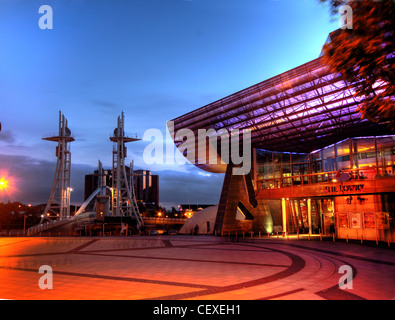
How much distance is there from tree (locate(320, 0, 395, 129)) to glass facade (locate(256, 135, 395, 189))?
21.1 meters

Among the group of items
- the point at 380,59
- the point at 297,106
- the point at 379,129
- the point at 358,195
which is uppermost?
the point at 297,106

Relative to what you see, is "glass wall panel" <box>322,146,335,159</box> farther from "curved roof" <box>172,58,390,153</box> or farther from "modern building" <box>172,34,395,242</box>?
"curved roof" <box>172,58,390,153</box>

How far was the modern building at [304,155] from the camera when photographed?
2770 cm

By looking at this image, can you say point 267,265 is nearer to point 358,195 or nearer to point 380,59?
point 380,59

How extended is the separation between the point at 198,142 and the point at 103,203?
35.8 m

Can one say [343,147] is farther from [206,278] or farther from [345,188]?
[206,278]

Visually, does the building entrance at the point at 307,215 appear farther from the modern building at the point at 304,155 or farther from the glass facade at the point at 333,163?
the glass facade at the point at 333,163

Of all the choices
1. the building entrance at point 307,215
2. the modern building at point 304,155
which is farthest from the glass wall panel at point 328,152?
the building entrance at point 307,215

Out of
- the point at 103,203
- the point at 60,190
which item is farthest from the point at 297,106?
the point at 60,190

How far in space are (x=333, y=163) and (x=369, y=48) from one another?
32692mm

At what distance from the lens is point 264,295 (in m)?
9.38

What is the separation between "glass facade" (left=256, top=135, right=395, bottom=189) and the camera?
100 feet

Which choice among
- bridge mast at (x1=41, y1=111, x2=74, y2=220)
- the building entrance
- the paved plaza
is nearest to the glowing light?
the paved plaza

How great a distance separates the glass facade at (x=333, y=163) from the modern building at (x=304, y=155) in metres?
0.09
